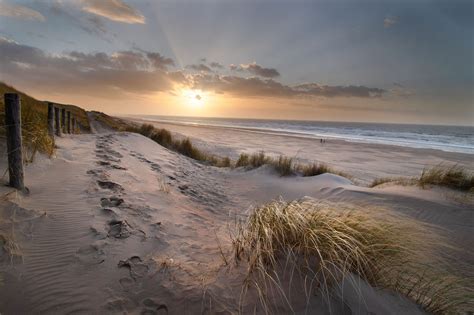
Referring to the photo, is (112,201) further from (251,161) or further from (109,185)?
(251,161)

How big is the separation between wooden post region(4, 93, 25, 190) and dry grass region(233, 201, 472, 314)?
3568 millimetres

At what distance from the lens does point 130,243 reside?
130 inches

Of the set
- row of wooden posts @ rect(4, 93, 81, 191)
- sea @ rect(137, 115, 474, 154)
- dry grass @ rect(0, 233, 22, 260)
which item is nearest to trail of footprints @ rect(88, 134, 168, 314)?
dry grass @ rect(0, 233, 22, 260)

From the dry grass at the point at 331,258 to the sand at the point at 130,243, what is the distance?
16 cm

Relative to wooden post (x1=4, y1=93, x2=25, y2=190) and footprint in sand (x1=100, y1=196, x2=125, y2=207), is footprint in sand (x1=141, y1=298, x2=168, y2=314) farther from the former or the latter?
wooden post (x1=4, y1=93, x2=25, y2=190)

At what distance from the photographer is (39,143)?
562 centimetres

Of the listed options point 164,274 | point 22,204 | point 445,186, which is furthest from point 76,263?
point 445,186

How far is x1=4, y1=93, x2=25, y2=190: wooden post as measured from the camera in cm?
384

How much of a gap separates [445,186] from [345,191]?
280 centimetres

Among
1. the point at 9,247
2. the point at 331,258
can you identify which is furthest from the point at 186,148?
the point at 331,258

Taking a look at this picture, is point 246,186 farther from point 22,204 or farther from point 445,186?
point 22,204

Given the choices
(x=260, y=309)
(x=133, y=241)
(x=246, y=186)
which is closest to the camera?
(x=260, y=309)

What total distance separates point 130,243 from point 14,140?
2.60m

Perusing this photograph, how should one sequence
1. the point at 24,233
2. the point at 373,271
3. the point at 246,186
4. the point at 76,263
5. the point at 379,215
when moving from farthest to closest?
the point at 246,186 → the point at 379,215 → the point at 24,233 → the point at 76,263 → the point at 373,271
